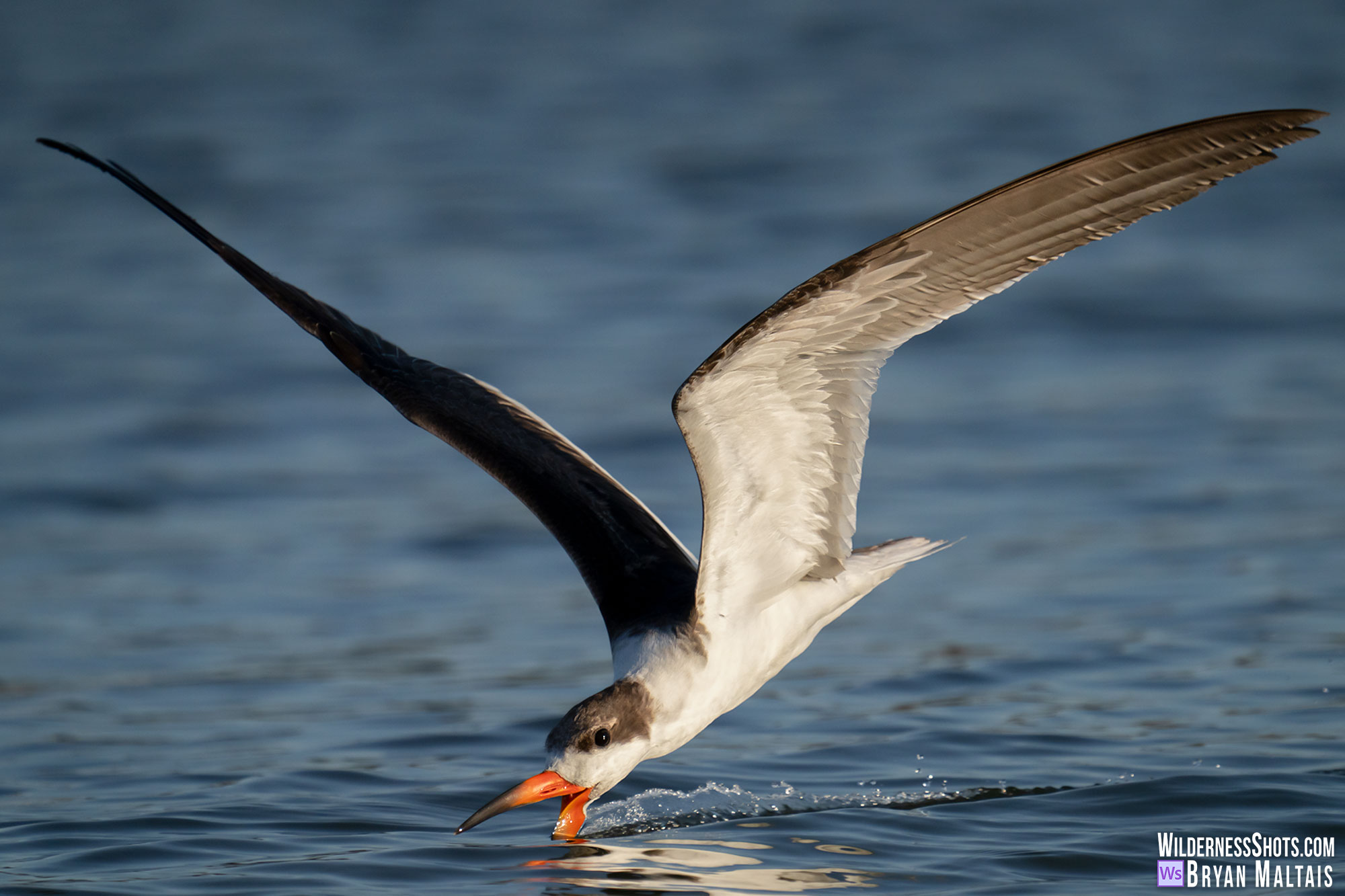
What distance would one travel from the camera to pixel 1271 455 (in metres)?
10.6

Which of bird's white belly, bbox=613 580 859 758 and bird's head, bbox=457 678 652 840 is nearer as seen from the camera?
bird's head, bbox=457 678 652 840

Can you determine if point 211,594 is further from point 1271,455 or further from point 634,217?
point 634,217

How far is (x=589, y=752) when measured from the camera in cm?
480

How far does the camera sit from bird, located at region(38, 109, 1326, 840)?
12.8 feet

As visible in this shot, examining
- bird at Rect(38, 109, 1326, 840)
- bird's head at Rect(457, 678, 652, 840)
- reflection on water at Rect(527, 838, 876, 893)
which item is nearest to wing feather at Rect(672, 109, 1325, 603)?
bird at Rect(38, 109, 1326, 840)

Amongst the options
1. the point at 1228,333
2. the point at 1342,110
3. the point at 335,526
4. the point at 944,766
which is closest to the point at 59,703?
the point at 335,526

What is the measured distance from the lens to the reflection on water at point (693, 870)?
449 cm

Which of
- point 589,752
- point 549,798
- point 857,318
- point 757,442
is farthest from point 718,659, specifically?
point 857,318

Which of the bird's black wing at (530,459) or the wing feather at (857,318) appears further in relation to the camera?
the bird's black wing at (530,459)

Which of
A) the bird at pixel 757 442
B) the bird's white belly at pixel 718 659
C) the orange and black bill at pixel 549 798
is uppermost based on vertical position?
the bird at pixel 757 442

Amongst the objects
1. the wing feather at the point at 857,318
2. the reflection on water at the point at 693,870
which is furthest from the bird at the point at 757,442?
the reflection on water at the point at 693,870

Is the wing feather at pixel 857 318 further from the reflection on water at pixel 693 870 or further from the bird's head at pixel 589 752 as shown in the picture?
the reflection on water at pixel 693 870

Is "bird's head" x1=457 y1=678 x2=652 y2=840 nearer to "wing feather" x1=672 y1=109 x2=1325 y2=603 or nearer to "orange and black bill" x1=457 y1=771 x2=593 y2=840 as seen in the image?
"orange and black bill" x1=457 y1=771 x2=593 y2=840

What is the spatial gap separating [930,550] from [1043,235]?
1.60 m
